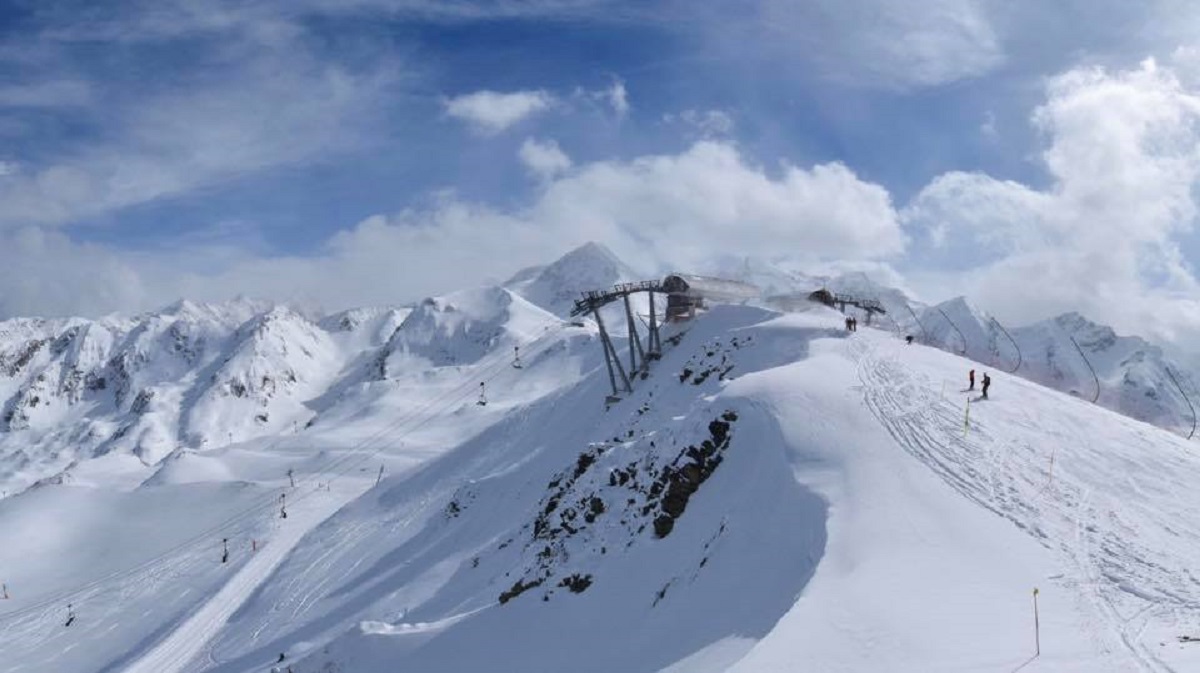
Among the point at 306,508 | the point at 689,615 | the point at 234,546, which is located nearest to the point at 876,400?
the point at 689,615

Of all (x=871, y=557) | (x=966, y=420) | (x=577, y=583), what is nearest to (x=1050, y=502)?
(x=966, y=420)

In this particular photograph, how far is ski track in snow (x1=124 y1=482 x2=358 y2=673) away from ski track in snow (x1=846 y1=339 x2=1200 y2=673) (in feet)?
135

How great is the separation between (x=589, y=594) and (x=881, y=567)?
36.2 ft

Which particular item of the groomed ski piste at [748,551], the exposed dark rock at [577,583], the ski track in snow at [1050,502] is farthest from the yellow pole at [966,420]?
the exposed dark rock at [577,583]

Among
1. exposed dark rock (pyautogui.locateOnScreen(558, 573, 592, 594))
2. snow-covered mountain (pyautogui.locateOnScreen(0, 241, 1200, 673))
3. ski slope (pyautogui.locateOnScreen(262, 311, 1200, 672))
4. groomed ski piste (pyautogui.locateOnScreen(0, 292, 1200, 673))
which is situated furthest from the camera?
exposed dark rock (pyautogui.locateOnScreen(558, 573, 592, 594))

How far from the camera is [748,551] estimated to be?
24.9 meters

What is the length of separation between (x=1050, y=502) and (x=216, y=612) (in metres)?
49.9

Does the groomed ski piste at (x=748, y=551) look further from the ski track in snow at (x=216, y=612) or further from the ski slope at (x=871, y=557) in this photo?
the ski track in snow at (x=216, y=612)

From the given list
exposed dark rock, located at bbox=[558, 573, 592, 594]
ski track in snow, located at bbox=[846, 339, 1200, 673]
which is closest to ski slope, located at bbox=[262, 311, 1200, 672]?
ski track in snow, located at bbox=[846, 339, 1200, 673]

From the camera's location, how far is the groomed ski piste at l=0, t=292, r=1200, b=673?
62.6 ft

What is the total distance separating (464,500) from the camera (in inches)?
2232

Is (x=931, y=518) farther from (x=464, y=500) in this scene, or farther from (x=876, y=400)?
(x=464, y=500)

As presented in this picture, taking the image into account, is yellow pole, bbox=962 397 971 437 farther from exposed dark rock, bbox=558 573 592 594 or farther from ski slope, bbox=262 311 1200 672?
exposed dark rock, bbox=558 573 592 594

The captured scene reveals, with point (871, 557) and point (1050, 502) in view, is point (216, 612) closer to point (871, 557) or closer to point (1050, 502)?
point (871, 557)
